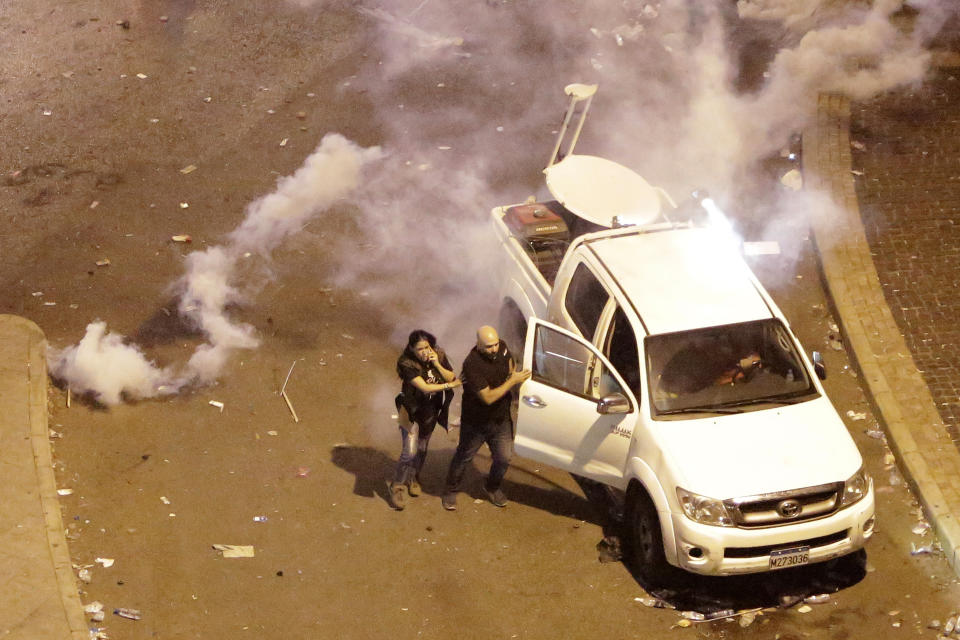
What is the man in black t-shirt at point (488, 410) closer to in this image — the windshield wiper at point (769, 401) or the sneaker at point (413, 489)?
the sneaker at point (413, 489)

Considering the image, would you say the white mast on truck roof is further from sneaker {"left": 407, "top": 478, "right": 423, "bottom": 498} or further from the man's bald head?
sneaker {"left": 407, "top": 478, "right": 423, "bottom": 498}

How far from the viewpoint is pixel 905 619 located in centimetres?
807

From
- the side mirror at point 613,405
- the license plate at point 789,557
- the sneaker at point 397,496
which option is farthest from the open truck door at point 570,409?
the license plate at point 789,557

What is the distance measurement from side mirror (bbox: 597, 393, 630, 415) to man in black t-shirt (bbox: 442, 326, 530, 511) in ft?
2.14

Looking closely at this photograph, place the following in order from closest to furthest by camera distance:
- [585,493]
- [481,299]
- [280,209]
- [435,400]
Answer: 1. [435,400]
2. [585,493]
3. [481,299]
4. [280,209]

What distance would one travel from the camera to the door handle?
335 inches

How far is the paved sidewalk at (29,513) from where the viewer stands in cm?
771

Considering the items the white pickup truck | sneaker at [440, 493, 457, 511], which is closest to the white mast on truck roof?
the white pickup truck

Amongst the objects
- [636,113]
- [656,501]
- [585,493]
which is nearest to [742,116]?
[636,113]

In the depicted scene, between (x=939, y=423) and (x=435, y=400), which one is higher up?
(x=435, y=400)

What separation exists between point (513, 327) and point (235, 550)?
3312 mm

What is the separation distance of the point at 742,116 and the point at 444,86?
396cm

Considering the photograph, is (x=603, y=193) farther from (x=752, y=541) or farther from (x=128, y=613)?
(x=128, y=613)

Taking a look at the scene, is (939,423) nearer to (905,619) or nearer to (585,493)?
(905,619)
